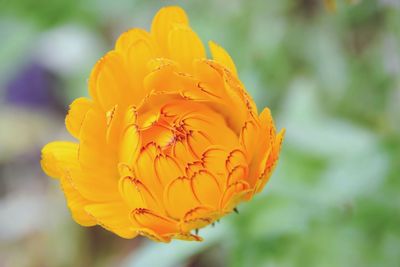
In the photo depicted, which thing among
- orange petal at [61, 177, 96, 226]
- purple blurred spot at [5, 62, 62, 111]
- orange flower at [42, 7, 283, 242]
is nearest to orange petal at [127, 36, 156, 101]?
orange flower at [42, 7, 283, 242]

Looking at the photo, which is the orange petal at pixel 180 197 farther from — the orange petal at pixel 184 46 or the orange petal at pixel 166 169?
the orange petal at pixel 184 46

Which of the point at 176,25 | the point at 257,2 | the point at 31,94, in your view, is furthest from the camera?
the point at 31,94

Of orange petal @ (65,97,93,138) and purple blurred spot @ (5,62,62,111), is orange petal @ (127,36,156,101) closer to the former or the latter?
orange petal @ (65,97,93,138)

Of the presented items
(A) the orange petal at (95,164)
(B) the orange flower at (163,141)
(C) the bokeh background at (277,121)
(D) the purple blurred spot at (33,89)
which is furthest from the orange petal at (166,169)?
(D) the purple blurred spot at (33,89)

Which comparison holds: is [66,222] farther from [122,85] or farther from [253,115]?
[253,115]

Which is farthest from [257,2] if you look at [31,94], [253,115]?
[253,115]

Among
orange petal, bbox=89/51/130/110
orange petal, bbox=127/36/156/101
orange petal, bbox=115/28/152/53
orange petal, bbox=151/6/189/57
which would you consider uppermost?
orange petal, bbox=151/6/189/57

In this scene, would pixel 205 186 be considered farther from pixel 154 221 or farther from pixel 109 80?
pixel 109 80
